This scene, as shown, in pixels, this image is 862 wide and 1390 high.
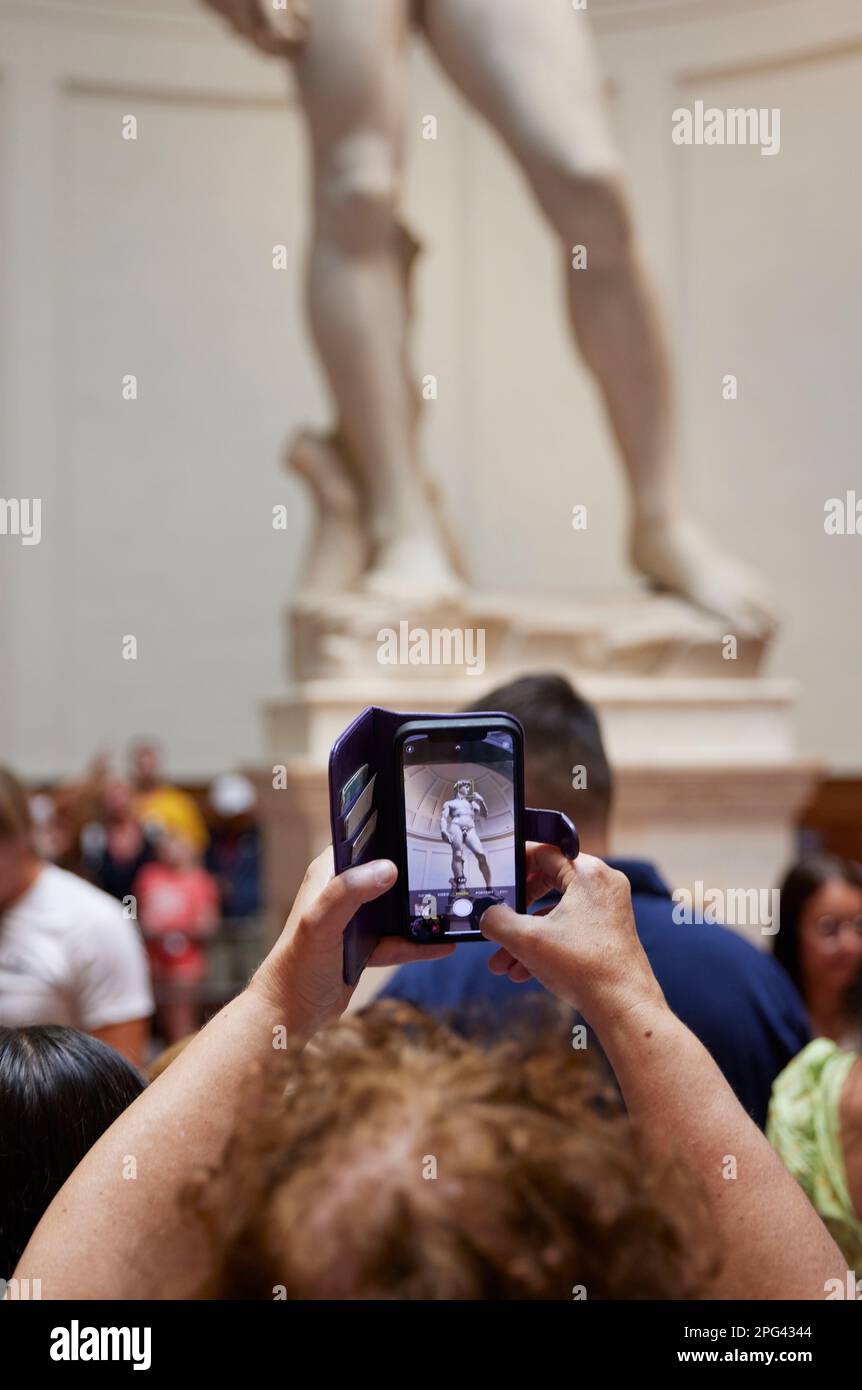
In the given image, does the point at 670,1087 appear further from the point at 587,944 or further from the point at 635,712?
the point at 635,712

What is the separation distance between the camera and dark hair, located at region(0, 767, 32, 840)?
2422 millimetres

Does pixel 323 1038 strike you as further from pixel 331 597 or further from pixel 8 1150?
pixel 331 597

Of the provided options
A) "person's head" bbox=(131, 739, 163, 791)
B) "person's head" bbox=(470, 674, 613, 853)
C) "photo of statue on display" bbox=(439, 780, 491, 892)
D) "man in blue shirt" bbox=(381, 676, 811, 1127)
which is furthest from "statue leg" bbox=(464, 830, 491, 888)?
"person's head" bbox=(131, 739, 163, 791)

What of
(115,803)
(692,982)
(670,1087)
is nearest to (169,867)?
(115,803)

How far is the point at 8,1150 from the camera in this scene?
1.24 metres

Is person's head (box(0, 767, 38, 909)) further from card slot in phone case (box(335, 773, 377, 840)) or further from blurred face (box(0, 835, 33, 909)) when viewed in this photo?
card slot in phone case (box(335, 773, 377, 840))

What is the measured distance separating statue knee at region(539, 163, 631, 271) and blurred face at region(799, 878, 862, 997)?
1438 millimetres

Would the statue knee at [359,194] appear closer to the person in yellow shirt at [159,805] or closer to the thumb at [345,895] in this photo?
the thumb at [345,895]

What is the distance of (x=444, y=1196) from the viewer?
64cm

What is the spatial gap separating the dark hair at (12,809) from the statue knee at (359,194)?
1462 millimetres

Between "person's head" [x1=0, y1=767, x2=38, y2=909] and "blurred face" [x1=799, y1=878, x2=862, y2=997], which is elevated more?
"person's head" [x1=0, y1=767, x2=38, y2=909]

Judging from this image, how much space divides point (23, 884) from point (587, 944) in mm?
1712

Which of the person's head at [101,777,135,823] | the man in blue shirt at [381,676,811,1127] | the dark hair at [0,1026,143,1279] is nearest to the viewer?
the dark hair at [0,1026,143,1279]

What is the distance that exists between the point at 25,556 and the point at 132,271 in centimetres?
162
